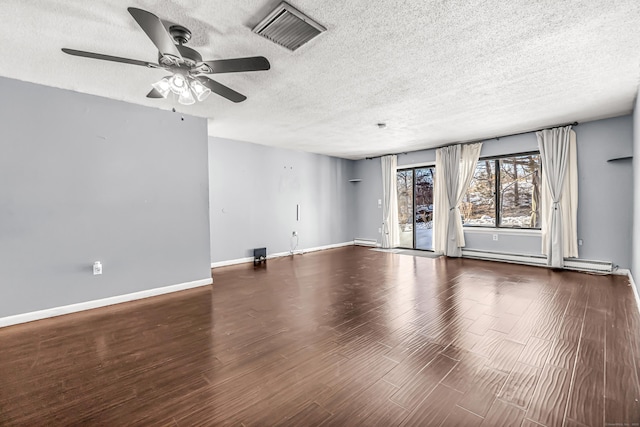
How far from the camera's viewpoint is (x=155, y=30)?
1.71 meters

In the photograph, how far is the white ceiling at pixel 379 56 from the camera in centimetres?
194

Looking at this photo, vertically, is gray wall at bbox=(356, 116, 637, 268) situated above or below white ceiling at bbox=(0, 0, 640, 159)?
below

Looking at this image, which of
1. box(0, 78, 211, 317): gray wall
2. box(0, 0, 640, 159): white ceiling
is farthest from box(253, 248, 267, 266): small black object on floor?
box(0, 0, 640, 159): white ceiling

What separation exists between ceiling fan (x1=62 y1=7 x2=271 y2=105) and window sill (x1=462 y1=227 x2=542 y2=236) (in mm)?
5673

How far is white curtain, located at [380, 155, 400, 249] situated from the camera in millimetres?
7543

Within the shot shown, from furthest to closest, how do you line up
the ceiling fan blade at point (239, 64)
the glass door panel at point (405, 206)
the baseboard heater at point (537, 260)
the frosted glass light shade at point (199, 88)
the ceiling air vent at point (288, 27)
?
1. the glass door panel at point (405, 206)
2. the baseboard heater at point (537, 260)
3. the frosted glass light shade at point (199, 88)
4. the ceiling fan blade at point (239, 64)
5. the ceiling air vent at point (288, 27)

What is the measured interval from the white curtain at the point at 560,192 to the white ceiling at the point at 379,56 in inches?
20.4

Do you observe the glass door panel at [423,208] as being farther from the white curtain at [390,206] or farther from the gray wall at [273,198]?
the gray wall at [273,198]

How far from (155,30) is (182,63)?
1.51 feet

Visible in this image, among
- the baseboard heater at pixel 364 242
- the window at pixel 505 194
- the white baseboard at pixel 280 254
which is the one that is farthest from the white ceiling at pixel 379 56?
the baseboard heater at pixel 364 242

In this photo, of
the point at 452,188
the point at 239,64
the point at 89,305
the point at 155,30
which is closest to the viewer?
the point at 155,30

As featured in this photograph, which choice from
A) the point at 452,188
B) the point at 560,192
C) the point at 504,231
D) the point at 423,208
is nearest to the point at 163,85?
the point at 452,188

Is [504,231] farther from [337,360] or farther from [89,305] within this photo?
[89,305]

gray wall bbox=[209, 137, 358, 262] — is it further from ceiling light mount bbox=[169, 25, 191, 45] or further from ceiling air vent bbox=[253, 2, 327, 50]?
ceiling air vent bbox=[253, 2, 327, 50]
